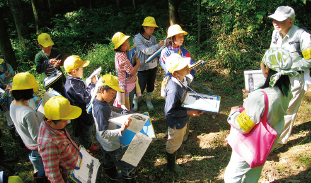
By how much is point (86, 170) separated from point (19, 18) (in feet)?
29.0

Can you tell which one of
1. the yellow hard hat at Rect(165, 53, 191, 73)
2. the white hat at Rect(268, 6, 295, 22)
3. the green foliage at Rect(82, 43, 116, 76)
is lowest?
the green foliage at Rect(82, 43, 116, 76)

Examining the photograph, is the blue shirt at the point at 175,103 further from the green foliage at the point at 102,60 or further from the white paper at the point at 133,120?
the green foliage at the point at 102,60

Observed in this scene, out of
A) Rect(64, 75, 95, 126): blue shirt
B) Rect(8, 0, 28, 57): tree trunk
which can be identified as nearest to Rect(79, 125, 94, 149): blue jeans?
Rect(64, 75, 95, 126): blue shirt

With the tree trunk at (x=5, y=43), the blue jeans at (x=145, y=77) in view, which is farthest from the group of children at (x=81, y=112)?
the tree trunk at (x=5, y=43)

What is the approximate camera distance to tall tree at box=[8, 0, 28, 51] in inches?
336

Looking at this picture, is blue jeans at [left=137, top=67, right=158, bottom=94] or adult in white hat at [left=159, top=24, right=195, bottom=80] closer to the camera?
adult in white hat at [left=159, top=24, right=195, bottom=80]

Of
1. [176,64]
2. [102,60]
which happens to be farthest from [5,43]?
[176,64]

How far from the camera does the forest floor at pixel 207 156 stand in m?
3.54

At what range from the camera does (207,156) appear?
4.00 meters

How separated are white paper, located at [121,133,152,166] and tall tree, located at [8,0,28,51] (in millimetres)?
8231

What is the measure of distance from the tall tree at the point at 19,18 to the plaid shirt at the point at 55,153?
8.04 metres

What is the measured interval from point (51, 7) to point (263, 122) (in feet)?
46.2

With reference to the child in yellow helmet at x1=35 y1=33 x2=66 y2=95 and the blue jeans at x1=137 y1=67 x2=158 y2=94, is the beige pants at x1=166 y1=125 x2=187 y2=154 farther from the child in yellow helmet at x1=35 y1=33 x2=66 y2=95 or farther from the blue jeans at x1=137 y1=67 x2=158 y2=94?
the child in yellow helmet at x1=35 y1=33 x2=66 y2=95

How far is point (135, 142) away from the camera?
9.43ft
